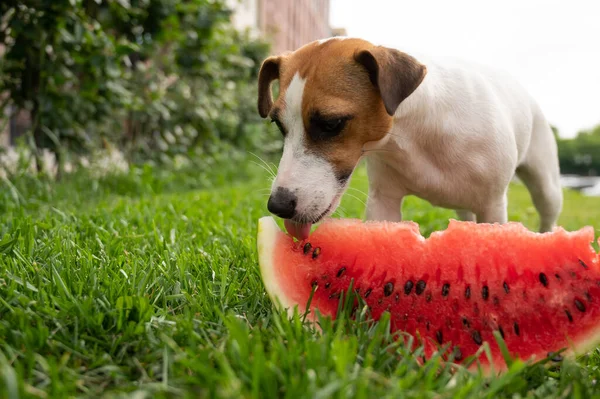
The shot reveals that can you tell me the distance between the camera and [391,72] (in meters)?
2.03

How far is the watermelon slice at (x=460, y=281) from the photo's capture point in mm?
1421

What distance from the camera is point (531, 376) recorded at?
1.32 meters

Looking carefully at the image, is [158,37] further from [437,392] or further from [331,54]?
[437,392]

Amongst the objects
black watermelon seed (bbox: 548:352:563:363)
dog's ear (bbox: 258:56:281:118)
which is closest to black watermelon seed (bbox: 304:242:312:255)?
black watermelon seed (bbox: 548:352:563:363)

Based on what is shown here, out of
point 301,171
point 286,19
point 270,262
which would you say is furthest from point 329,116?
point 286,19

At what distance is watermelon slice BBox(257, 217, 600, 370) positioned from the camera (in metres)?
1.42

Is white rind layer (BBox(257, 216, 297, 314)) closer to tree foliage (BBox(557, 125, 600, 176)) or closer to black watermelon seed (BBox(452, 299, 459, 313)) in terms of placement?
black watermelon seed (BBox(452, 299, 459, 313))

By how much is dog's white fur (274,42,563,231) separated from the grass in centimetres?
61

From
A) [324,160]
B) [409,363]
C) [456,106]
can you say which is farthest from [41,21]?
[409,363]

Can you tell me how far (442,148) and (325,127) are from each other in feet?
1.98

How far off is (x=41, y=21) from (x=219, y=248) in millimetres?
2476

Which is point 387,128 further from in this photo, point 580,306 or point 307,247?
point 580,306

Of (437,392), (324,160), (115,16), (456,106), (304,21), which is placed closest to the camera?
(437,392)

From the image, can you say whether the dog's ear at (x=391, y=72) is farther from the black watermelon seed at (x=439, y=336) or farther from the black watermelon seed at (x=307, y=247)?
the black watermelon seed at (x=439, y=336)
